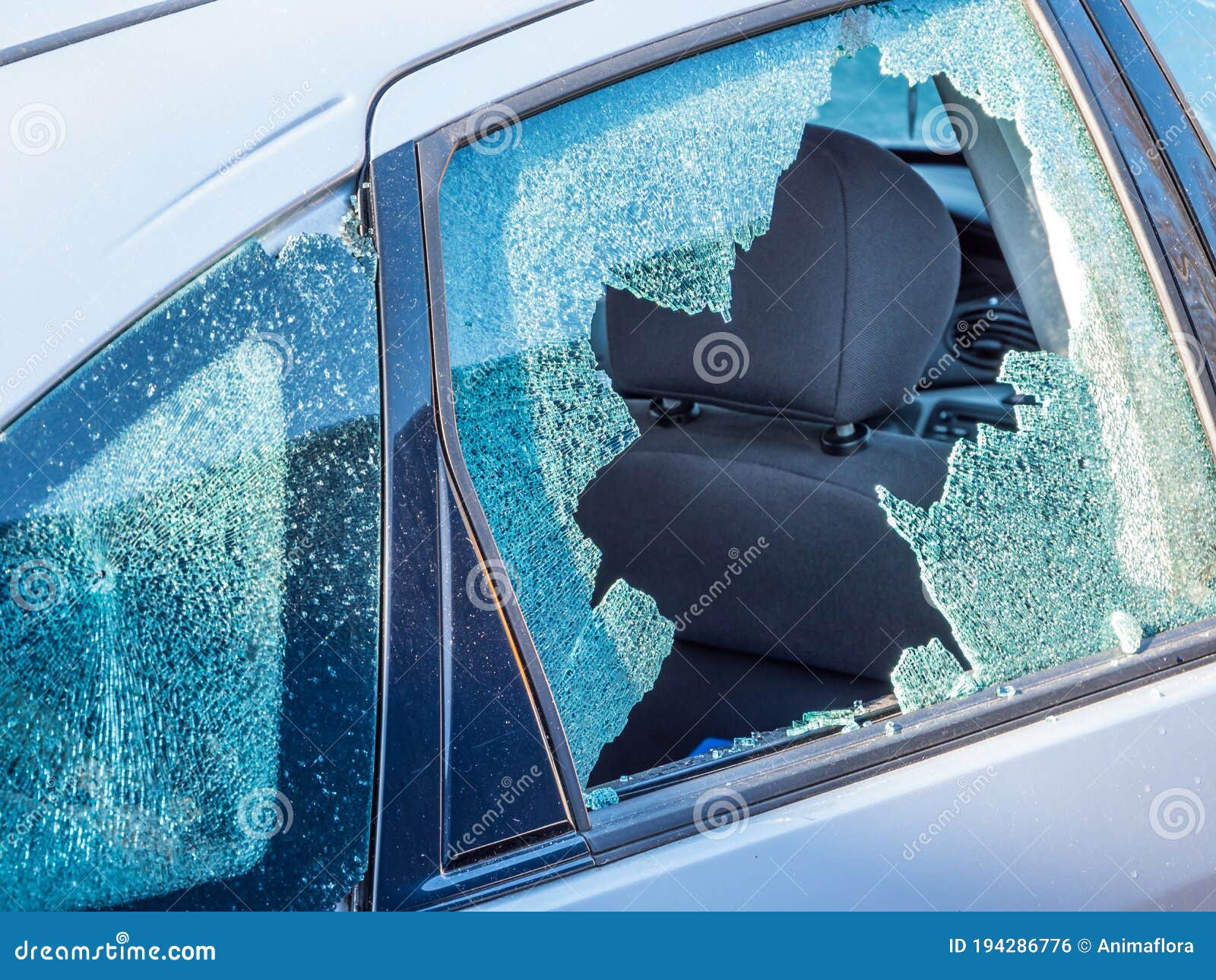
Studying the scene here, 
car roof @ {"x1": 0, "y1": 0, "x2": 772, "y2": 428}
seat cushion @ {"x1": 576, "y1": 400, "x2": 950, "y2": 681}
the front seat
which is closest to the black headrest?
the front seat

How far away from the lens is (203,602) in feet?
3.27

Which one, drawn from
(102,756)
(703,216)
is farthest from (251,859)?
(703,216)

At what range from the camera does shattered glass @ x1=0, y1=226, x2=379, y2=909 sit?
37.3 inches

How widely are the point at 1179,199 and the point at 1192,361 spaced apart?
0.68ft

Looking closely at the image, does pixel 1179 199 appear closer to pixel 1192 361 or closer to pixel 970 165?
pixel 1192 361

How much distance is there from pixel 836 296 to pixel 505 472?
0.89m

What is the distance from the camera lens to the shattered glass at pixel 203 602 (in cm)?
95

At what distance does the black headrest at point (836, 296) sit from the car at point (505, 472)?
0.10m

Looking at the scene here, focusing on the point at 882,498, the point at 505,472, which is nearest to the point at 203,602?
the point at 505,472

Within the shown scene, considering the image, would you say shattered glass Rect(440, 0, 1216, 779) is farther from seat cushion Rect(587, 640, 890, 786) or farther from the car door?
seat cushion Rect(587, 640, 890, 786)

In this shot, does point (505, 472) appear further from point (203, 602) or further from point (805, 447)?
point (805, 447)

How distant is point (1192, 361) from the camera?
145 cm

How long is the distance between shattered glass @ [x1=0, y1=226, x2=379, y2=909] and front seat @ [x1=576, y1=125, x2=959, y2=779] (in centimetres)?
71

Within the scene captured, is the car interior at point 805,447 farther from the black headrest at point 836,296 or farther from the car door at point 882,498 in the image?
the car door at point 882,498
